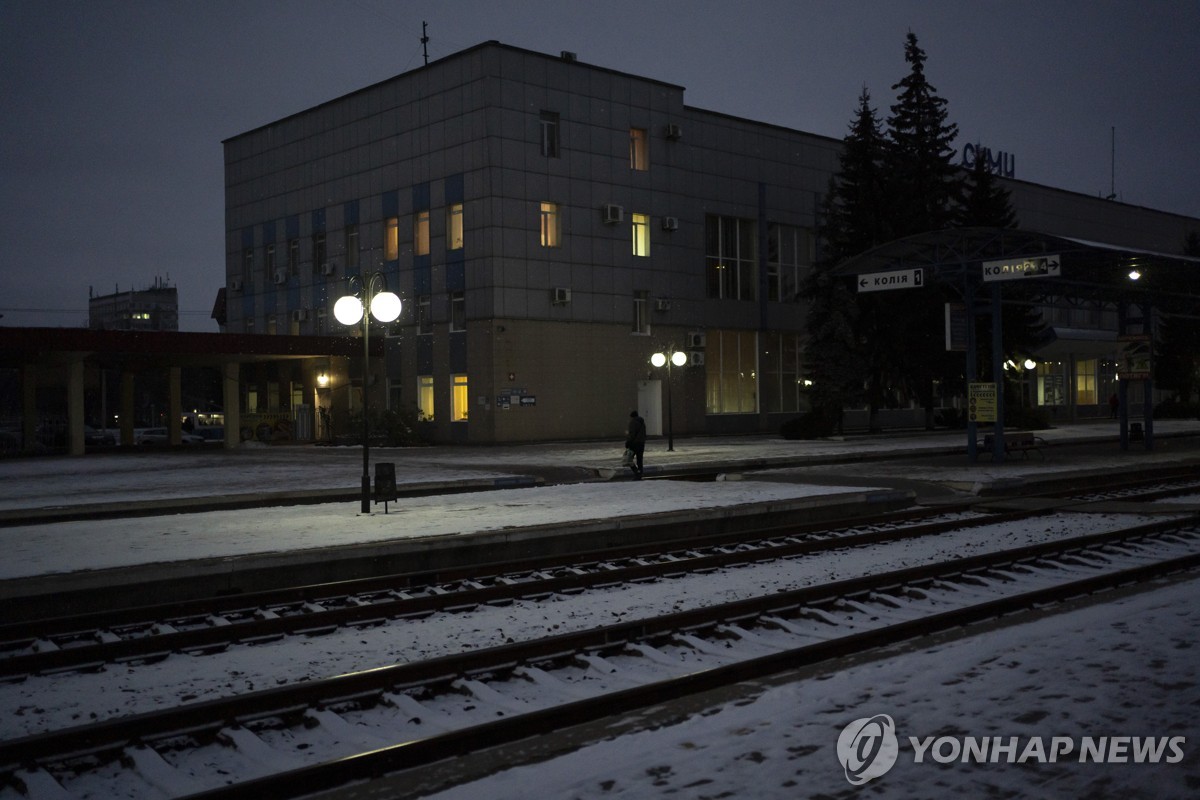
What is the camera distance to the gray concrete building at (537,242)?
1737 inches

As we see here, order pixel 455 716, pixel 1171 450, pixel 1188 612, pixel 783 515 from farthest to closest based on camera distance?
pixel 1171 450 → pixel 783 515 → pixel 1188 612 → pixel 455 716

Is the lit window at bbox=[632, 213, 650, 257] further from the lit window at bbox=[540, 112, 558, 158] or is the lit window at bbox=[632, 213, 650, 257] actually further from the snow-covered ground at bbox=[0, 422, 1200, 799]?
the snow-covered ground at bbox=[0, 422, 1200, 799]

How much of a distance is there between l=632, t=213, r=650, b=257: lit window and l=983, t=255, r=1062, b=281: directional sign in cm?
2431

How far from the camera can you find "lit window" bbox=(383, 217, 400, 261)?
48.9 metres

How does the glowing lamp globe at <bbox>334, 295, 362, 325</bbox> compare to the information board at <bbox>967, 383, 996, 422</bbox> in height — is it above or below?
above

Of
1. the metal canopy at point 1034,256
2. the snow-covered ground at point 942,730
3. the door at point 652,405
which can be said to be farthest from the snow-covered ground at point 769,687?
the door at point 652,405

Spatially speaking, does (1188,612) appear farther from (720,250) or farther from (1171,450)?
(720,250)

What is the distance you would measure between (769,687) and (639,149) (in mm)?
44202

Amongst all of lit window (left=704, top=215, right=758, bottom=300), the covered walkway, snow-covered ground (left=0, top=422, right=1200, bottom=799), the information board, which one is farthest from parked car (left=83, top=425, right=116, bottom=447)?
the information board

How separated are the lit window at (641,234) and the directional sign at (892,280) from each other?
795 inches

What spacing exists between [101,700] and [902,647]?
6183 mm

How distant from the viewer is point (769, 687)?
704 centimetres

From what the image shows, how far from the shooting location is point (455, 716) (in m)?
A: 6.80

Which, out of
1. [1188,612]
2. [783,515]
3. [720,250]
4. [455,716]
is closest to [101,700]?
[455,716]
